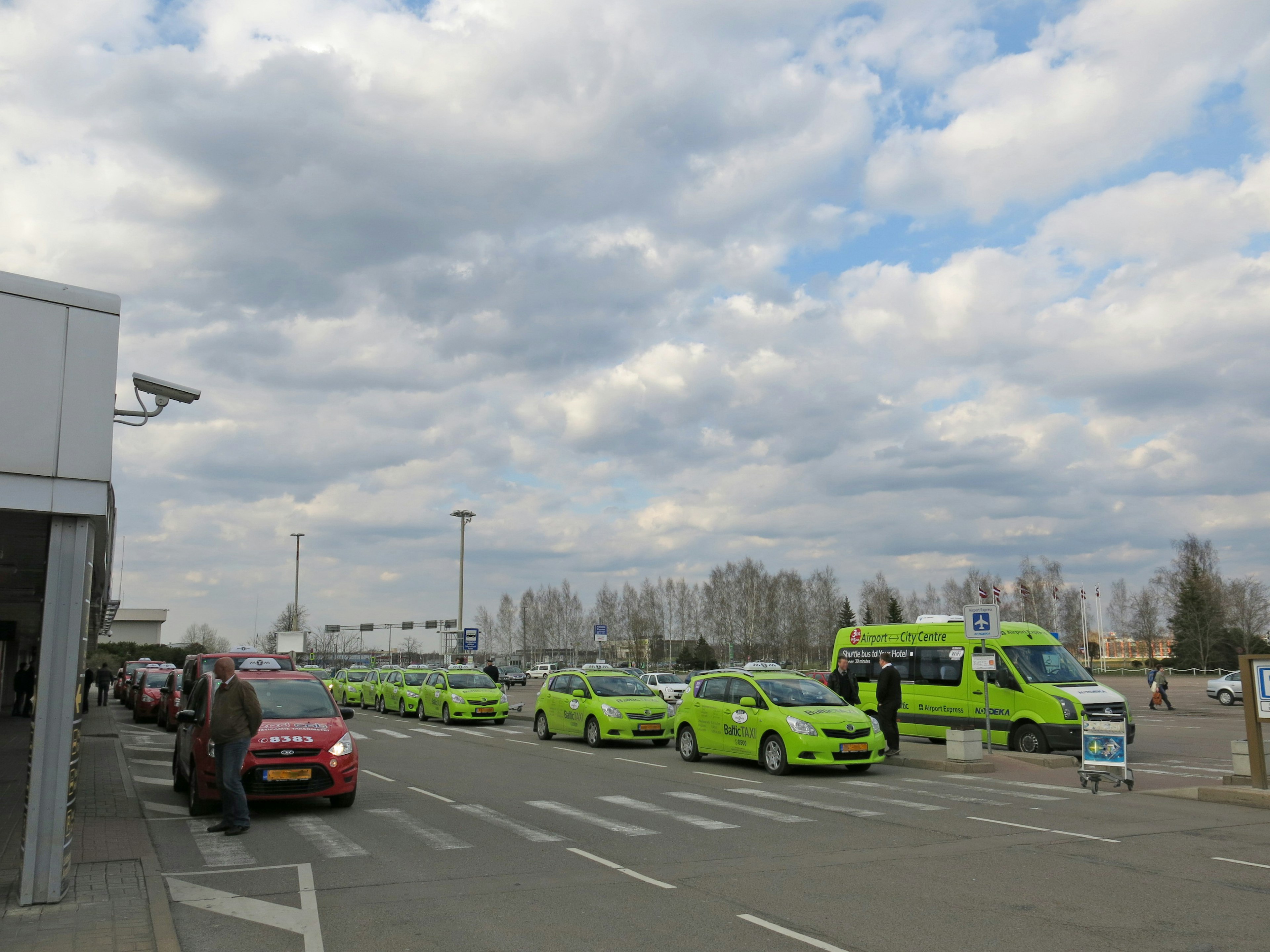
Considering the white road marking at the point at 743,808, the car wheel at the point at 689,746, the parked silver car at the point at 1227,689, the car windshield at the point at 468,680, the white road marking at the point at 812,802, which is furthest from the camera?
the parked silver car at the point at 1227,689

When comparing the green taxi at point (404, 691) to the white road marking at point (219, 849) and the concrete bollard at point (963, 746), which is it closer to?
the concrete bollard at point (963, 746)

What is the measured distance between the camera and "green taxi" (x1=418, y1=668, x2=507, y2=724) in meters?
28.7

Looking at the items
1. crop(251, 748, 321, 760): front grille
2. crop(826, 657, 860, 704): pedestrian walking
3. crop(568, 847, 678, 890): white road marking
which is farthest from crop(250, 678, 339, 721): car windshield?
crop(826, 657, 860, 704): pedestrian walking

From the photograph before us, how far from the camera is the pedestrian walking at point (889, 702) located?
17.8 meters

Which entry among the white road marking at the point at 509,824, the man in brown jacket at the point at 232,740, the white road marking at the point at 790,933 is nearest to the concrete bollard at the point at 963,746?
the white road marking at the point at 509,824

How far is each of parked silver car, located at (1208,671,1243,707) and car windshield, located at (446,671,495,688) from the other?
29.9 metres

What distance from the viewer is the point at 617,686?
73.3 feet

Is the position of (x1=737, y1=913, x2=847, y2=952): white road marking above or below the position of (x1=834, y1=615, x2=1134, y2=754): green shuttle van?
below

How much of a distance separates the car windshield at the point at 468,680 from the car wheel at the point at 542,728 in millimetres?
6068

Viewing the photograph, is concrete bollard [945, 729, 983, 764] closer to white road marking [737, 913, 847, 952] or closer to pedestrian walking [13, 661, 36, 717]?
white road marking [737, 913, 847, 952]

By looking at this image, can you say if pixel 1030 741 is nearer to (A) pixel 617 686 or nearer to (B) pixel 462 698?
(A) pixel 617 686

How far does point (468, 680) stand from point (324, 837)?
776 inches

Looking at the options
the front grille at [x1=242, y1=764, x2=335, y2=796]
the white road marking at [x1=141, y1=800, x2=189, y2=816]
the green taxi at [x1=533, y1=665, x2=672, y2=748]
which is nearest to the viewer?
the front grille at [x1=242, y1=764, x2=335, y2=796]

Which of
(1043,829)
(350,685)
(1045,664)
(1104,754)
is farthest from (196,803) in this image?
(350,685)
